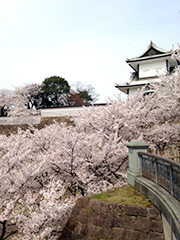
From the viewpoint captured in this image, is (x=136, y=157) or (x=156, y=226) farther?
(x=136, y=157)

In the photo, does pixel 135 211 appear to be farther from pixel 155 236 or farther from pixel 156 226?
pixel 155 236

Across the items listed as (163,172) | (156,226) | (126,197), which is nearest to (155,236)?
(156,226)

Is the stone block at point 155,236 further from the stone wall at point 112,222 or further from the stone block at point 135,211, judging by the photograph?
the stone block at point 135,211

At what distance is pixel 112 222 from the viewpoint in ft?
15.6

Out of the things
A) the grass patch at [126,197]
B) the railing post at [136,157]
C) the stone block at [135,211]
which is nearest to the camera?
the stone block at [135,211]

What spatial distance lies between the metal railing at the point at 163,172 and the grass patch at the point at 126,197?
60 centimetres

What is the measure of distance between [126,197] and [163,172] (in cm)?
154

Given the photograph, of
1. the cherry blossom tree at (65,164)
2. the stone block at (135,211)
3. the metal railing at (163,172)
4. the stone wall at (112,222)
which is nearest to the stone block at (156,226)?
the stone wall at (112,222)

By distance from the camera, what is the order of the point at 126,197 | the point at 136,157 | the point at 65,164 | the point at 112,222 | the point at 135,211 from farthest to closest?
1. the point at 65,164
2. the point at 136,157
3. the point at 126,197
4. the point at 112,222
5. the point at 135,211

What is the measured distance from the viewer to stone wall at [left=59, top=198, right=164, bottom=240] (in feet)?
14.4

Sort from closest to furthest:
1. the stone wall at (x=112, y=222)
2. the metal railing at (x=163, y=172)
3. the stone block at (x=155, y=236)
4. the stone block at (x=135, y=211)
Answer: the metal railing at (x=163, y=172) → the stone block at (x=155, y=236) → the stone wall at (x=112, y=222) → the stone block at (x=135, y=211)

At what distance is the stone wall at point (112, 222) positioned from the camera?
14.4 feet

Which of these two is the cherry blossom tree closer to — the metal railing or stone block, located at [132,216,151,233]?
the metal railing

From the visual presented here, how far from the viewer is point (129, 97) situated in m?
11.3
